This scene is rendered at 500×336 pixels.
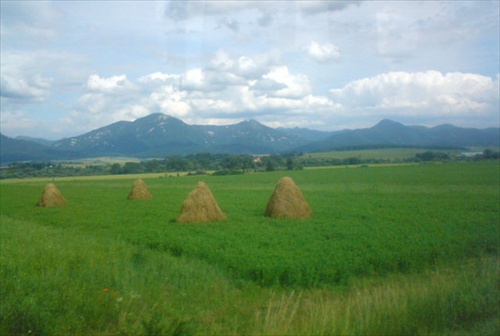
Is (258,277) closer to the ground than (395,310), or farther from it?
closer to the ground

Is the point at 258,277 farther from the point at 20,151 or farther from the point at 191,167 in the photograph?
the point at 20,151

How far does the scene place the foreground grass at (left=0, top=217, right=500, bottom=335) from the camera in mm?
6758

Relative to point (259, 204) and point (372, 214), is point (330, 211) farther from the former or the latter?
point (259, 204)

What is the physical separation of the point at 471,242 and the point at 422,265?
306cm

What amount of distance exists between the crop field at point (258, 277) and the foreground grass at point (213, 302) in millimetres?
26

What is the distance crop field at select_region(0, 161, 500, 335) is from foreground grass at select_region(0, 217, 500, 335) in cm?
3

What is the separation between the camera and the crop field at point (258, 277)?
6.94 meters

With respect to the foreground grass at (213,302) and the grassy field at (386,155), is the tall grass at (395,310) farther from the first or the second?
the grassy field at (386,155)

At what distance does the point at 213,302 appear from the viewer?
8.44m

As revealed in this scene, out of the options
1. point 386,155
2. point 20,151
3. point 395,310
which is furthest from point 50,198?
point 20,151

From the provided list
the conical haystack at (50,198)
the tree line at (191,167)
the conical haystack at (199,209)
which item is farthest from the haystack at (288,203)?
the tree line at (191,167)

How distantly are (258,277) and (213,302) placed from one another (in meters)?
1.97

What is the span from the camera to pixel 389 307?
748 cm

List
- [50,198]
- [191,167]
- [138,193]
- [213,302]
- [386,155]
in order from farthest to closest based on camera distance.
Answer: [386,155]
[191,167]
[138,193]
[50,198]
[213,302]
